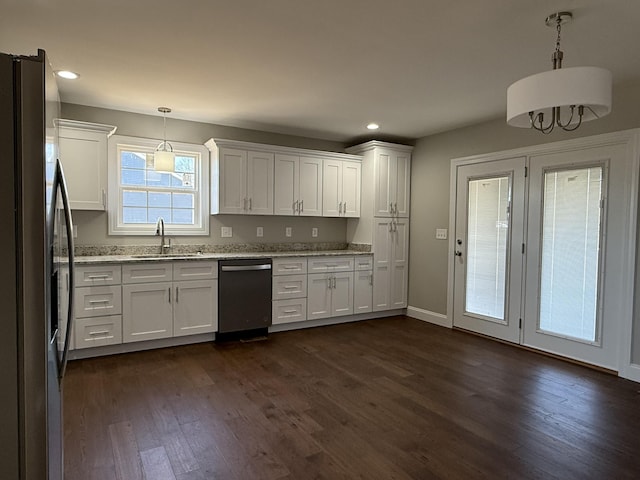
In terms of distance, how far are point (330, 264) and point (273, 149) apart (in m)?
1.58

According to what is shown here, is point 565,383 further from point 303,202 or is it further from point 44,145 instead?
point 44,145

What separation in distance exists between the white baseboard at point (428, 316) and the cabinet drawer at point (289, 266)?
1.80 meters

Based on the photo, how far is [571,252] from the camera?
374 centimetres

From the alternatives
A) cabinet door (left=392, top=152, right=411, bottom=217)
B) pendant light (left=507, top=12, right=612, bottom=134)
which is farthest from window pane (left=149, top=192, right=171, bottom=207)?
pendant light (left=507, top=12, right=612, bottom=134)

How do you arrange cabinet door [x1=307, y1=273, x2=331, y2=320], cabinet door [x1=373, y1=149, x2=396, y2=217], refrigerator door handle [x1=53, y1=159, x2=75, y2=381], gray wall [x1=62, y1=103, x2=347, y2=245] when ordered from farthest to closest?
cabinet door [x1=373, y1=149, x2=396, y2=217] < cabinet door [x1=307, y1=273, x2=331, y2=320] < gray wall [x1=62, y1=103, x2=347, y2=245] < refrigerator door handle [x1=53, y1=159, x2=75, y2=381]

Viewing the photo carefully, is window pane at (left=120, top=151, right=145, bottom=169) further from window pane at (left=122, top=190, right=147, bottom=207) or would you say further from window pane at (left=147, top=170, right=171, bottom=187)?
window pane at (left=122, top=190, right=147, bottom=207)

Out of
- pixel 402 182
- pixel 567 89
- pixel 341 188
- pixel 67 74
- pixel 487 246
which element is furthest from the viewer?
pixel 402 182

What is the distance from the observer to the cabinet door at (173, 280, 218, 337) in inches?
158

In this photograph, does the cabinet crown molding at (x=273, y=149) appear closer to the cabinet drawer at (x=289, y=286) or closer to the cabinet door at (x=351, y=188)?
the cabinet door at (x=351, y=188)

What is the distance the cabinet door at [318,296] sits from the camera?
481cm

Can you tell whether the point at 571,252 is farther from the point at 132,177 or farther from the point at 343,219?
the point at 132,177

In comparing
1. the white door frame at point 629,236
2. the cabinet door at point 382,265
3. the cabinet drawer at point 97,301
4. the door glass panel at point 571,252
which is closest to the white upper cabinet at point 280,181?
the cabinet door at point 382,265

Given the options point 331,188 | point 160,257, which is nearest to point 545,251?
point 331,188

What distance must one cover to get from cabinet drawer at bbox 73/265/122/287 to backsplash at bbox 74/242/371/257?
1.90ft
